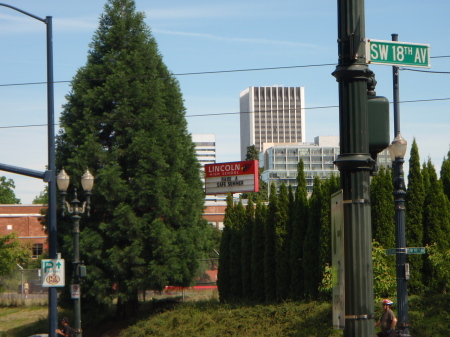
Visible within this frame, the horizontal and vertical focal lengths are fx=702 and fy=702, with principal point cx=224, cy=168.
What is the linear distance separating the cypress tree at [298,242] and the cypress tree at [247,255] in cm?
452

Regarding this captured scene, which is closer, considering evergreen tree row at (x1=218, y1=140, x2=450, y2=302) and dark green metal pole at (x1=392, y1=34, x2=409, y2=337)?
dark green metal pole at (x1=392, y1=34, x2=409, y2=337)

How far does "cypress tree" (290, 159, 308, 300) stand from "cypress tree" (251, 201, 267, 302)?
3.00 m

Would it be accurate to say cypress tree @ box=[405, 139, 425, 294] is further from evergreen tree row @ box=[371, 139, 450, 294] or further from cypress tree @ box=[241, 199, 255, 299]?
cypress tree @ box=[241, 199, 255, 299]

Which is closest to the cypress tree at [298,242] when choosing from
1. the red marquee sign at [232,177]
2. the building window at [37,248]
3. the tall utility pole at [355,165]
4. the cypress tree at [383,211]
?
the cypress tree at [383,211]

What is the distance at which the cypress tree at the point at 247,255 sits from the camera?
31672 mm

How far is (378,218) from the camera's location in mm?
23875

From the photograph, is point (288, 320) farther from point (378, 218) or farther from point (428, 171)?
point (428, 171)

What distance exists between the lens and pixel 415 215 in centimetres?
2328

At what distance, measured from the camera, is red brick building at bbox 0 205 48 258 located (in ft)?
246

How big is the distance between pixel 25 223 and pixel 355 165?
73586mm

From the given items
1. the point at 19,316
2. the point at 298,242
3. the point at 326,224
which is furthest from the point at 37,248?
the point at 326,224

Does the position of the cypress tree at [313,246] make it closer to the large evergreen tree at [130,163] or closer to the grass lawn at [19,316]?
the large evergreen tree at [130,163]

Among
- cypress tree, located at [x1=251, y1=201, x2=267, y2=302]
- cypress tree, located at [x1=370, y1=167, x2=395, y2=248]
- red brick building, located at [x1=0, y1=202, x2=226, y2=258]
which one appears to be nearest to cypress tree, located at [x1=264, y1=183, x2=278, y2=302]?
cypress tree, located at [x1=251, y1=201, x2=267, y2=302]

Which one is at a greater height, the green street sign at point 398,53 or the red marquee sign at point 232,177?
the red marquee sign at point 232,177
